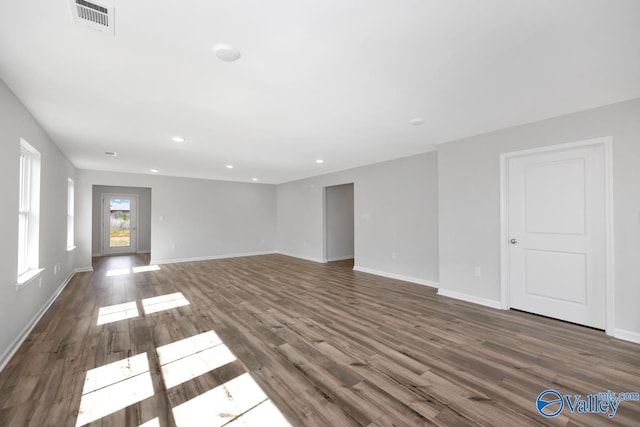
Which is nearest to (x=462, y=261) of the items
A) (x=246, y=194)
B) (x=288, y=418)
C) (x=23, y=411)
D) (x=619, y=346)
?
(x=619, y=346)

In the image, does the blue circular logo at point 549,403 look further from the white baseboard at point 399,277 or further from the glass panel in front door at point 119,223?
the glass panel in front door at point 119,223

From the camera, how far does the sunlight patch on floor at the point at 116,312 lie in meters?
3.26

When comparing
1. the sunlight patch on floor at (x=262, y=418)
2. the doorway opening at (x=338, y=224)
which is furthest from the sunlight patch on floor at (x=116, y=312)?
the doorway opening at (x=338, y=224)

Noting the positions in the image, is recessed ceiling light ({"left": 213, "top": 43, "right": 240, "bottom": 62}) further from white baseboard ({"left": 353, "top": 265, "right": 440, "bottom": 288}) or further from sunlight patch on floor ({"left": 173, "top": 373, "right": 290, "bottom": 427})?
white baseboard ({"left": 353, "top": 265, "right": 440, "bottom": 288})

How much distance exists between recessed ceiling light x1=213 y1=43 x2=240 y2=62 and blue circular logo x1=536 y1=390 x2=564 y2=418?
121 inches

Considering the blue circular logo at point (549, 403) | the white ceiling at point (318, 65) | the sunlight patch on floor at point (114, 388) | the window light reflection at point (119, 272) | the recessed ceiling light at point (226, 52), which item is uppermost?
the white ceiling at point (318, 65)

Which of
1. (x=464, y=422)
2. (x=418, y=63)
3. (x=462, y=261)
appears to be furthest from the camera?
(x=462, y=261)

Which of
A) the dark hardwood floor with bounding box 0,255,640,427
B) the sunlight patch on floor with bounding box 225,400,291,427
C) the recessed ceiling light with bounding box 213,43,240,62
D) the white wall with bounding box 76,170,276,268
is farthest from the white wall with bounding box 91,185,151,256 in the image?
the sunlight patch on floor with bounding box 225,400,291,427

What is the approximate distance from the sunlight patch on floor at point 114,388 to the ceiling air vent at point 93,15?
2.33 metres

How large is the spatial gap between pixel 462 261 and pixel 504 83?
254 cm

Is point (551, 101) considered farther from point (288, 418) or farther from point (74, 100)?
point (74, 100)

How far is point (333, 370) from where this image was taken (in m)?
2.15

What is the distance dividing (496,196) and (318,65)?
299 centimetres

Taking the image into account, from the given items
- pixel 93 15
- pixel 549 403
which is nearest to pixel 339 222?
pixel 549 403
